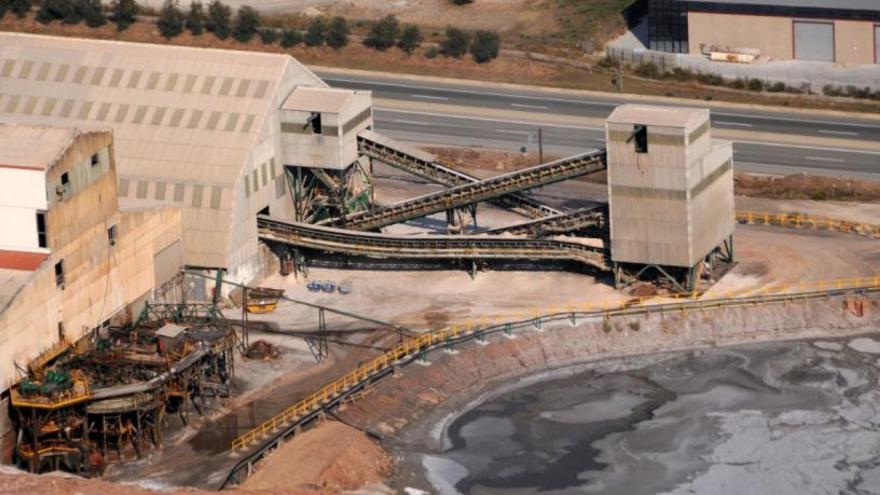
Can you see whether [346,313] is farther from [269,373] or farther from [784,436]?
[784,436]

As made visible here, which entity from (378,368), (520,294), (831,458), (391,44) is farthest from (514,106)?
(831,458)

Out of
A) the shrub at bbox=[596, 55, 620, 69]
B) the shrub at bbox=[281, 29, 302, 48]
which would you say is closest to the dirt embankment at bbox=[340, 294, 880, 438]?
the shrub at bbox=[596, 55, 620, 69]

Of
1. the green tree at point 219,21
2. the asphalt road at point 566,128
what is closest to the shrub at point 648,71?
the asphalt road at point 566,128

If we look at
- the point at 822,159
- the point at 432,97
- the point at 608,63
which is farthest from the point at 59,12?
the point at 822,159

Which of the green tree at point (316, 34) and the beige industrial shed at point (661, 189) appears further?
the green tree at point (316, 34)

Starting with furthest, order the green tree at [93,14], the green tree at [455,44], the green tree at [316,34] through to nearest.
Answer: the green tree at [93,14] → the green tree at [316,34] → the green tree at [455,44]

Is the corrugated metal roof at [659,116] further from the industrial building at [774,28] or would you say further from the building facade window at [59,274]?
the industrial building at [774,28]
